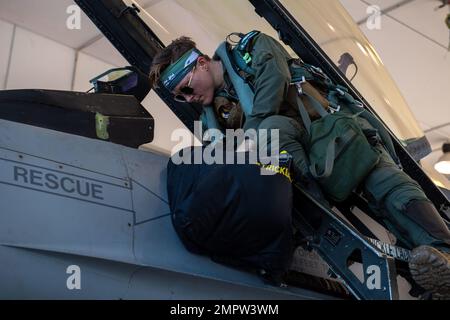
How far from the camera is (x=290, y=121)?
192 centimetres

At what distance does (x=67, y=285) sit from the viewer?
60.1 inches

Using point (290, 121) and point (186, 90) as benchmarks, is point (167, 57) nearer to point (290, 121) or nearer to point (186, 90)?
point (186, 90)

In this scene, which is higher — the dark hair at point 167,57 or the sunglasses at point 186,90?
the dark hair at point 167,57

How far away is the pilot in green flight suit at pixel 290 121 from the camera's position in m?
1.76

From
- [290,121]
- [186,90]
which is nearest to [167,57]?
[186,90]

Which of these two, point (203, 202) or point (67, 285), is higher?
point (203, 202)

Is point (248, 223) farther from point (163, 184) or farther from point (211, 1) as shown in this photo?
point (211, 1)

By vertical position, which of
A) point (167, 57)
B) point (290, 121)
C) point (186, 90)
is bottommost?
point (290, 121)

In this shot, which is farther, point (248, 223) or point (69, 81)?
point (69, 81)

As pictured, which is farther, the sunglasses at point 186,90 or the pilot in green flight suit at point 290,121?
the sunglasses at point 186,90

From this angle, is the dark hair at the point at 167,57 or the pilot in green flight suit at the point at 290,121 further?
the dark hair at the point at 167,57

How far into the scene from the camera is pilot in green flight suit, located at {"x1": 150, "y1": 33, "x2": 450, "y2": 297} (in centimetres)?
176

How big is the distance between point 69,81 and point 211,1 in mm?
3580
